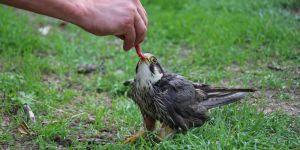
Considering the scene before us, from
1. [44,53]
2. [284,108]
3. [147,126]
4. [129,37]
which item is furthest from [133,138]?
[44,53]

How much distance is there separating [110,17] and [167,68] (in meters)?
3.27

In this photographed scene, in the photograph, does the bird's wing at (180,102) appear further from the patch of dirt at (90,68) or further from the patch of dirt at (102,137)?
the patch of dirt at (90,68)

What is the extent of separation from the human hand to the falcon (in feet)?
2.36

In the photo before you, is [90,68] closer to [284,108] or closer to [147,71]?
[147,71]

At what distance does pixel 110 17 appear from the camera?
12.4 feet

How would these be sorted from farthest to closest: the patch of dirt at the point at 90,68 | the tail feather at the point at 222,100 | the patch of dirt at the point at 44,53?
1. the patch of dirt at the point at 44,53
2. the patch of dirt at the point at 90,68
3. the tail feather at the point at 222,100

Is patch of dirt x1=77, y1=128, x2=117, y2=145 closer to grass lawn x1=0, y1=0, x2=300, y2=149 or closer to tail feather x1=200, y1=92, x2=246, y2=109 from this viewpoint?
grass lawn x1=0, y1=0, x2=300, y2=149

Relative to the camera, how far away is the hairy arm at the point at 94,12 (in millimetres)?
3723

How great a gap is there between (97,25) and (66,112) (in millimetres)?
1917

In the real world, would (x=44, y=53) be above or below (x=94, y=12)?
below

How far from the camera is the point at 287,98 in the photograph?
546 cm

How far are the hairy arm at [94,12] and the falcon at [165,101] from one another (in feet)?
2.48

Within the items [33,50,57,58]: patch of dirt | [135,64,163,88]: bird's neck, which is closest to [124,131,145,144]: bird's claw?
[135,64,163,88]: bird's neck

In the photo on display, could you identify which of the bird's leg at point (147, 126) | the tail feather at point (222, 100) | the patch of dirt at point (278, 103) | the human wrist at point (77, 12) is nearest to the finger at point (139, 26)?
the human wrist at point (77, 12)
